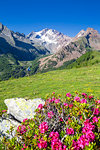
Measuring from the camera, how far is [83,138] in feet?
18.9

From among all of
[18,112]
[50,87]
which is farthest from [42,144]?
[50,87]

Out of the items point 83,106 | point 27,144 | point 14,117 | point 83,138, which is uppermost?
point 83,106

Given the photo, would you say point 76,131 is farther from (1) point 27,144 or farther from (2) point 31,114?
(2) point 31,114

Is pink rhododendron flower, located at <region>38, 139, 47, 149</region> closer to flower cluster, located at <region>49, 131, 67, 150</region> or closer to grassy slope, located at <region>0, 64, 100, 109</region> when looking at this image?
flower cluster, located at <region>49, 131, 67, 150</region>

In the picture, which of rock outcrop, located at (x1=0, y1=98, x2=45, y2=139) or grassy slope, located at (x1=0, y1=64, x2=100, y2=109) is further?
grassy slope, located at (x1=0, y1=64, x2=100, y2=109)

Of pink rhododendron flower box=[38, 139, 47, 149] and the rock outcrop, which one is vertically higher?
pink rhododendron flower box=[38, 139, 47, 149]

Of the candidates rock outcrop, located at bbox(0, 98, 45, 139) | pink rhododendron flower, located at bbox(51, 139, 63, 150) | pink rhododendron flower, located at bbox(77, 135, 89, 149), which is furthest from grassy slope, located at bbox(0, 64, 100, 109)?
pink rhododendron flower, located at bbox(51, 139, 63, 150)

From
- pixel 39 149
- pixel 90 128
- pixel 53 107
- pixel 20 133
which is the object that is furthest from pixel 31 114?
pixel 90 128

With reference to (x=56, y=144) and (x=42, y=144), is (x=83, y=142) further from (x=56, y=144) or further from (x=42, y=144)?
(x=42, y=144)

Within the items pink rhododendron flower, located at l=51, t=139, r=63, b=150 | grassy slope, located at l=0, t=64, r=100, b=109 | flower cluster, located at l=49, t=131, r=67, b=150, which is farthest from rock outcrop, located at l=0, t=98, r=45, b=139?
pink rhododendron flower, located at l=51, t=139, r=63, b=150

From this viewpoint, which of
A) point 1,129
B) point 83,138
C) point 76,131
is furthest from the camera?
point 1,129

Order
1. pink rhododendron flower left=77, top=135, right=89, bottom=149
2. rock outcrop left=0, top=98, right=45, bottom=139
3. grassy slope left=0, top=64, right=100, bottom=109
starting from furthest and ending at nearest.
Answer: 1. grassy slope left=0, top=64, right=100, bottom=109
2. rock outcrop left=0, top=98, right=45, bottom=139
3. pink rhododendron flower left=77, top=135, right=89, bottom=149

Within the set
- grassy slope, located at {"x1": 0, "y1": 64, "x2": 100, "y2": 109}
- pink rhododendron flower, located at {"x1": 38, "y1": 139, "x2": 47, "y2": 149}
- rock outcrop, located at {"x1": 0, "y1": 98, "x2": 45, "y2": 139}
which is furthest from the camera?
grassy slope, located at {"x1": 0, "y1": 64, "x2": 100, "y2": 109}

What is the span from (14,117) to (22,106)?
153 cm
